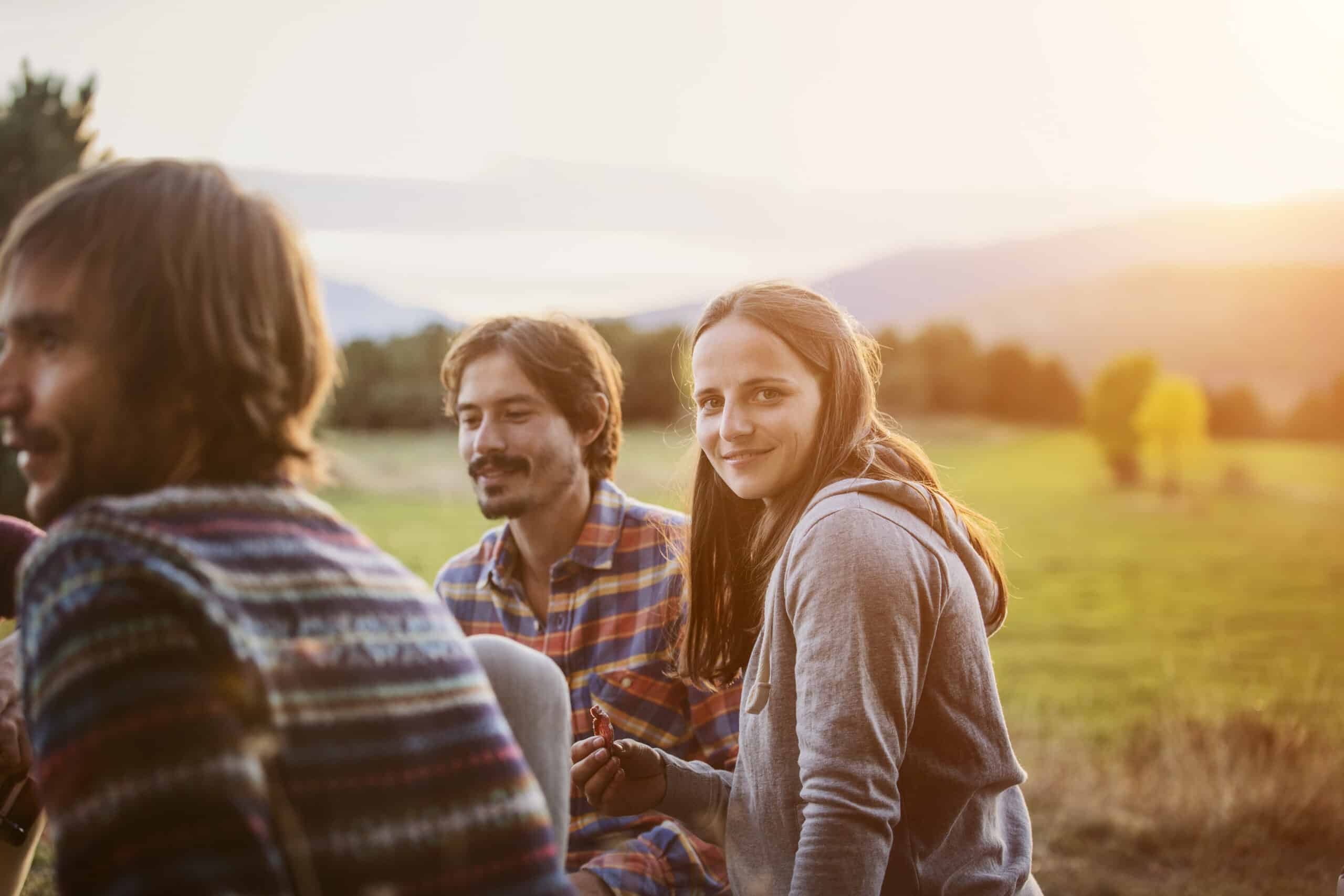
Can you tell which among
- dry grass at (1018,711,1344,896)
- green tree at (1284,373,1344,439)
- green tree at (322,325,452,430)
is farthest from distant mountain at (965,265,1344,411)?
dry grass at (1018,711,1344,896)

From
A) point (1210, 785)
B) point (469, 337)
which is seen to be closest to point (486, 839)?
point (469, 337)

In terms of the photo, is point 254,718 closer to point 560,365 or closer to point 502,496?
point 502,496

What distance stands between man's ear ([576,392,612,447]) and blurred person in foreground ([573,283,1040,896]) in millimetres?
1085

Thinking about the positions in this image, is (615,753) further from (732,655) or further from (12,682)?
(12,682)

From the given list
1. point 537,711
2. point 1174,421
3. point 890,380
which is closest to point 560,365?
point 537,711

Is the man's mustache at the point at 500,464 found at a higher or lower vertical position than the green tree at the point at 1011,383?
higher

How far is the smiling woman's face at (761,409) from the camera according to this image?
2.60 metres

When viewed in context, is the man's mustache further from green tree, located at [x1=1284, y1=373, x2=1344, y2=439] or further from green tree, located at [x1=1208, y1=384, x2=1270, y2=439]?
green tree, located at [x1=1208, y1=384, x2=1270, y2=439]

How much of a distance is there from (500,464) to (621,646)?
2.54ft

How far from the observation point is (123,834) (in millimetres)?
1034

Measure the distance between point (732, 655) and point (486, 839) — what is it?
1639 millimetres

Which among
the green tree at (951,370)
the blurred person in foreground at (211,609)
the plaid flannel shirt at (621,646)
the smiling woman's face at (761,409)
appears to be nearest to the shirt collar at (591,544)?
the plaid flannel shirt at (621,646)

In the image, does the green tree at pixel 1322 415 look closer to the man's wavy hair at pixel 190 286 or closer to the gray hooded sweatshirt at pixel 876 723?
the gray hooded sweatshirt at pixel 876 723

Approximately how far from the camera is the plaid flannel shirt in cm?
287
